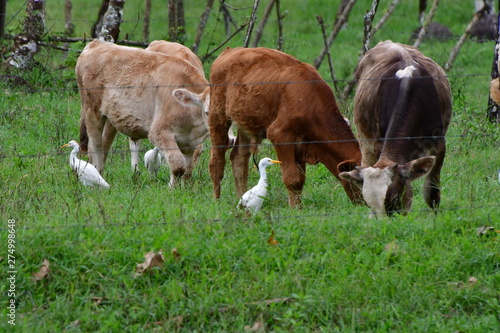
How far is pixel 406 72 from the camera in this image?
309 inches

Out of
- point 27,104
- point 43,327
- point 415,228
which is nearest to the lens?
point 43,327

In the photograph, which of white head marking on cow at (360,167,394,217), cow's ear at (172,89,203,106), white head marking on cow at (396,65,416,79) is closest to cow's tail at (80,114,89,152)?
cow's ear at (172,89,203,106)

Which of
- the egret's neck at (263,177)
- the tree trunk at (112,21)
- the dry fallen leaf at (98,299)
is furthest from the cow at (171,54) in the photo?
the dry fallen leaf at (98,299)

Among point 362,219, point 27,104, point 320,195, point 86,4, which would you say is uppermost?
point 362,219

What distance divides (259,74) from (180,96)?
45.6 inches

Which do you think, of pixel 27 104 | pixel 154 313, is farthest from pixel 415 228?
pixel 27 104

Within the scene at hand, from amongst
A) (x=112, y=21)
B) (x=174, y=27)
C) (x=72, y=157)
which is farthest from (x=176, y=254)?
(x=174, y=27)

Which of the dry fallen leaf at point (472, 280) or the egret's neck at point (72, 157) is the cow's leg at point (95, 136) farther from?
the dry fallen leaf at point (472, 280)

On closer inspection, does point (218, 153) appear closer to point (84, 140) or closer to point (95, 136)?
point (95, 136)

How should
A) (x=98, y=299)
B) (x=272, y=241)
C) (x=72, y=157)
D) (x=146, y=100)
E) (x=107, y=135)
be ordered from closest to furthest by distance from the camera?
(x=98, y=299) → (x=272, y=241) → (x=72, y=157) → (x=146, y=100) → (x=107, y=135)

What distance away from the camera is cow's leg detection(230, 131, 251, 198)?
9.27 meters

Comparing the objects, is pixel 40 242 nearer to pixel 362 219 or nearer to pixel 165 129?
pixel 362 219

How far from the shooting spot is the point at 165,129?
9.47 meters

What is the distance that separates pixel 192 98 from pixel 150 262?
12.4ft
